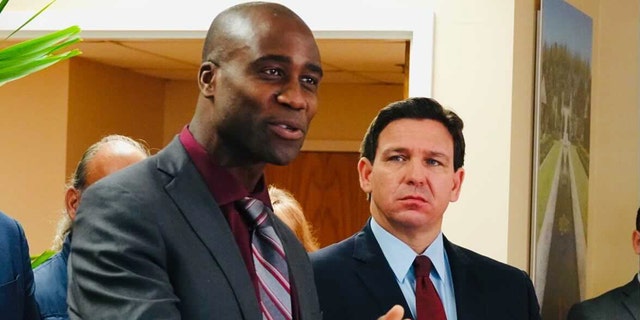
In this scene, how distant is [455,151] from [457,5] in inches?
58.2

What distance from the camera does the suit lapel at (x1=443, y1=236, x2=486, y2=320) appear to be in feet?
6.92

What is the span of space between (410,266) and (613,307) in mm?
2079

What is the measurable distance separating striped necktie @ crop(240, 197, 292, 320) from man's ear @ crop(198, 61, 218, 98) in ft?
0.42

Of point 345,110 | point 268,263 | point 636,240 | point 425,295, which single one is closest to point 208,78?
point 268,263

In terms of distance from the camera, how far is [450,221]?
11.8 feet

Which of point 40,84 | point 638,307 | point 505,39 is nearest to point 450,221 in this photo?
point 505,39

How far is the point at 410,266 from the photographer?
2160 millimetres

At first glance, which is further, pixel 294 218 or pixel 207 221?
pixel 294 218

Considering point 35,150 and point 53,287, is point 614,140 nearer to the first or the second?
point 53,287

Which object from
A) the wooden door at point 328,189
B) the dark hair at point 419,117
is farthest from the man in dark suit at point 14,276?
the wooden door at point 328,189

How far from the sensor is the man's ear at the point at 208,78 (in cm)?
124

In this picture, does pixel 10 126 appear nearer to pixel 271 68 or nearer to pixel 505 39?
pixel 505 39

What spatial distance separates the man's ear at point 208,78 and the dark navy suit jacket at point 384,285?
90 cm

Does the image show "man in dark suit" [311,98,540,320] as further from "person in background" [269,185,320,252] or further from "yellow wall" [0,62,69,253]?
"yellow wall" [0,62,69,253]
